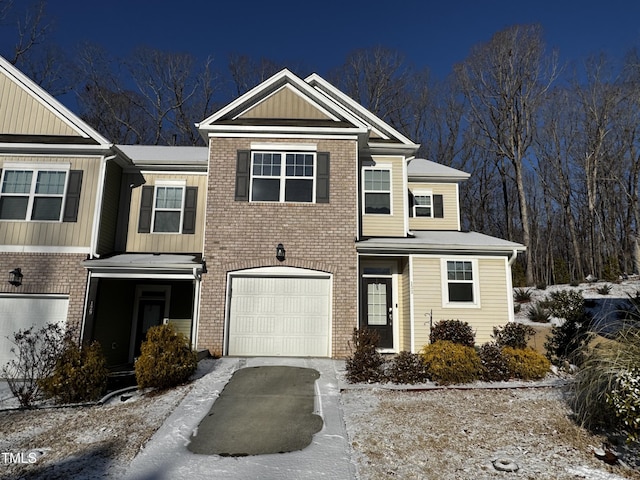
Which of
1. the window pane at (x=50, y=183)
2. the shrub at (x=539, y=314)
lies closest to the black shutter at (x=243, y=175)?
the window pane at (x=50, y=183)

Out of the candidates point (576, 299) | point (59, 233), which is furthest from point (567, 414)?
point (59, 233)

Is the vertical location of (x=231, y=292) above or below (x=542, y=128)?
below

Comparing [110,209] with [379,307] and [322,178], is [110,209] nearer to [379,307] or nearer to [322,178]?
A: [322,178]

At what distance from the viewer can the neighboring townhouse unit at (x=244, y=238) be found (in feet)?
34.8

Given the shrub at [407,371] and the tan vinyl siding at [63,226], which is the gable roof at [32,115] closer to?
the tan vinyl siding at [63,226]

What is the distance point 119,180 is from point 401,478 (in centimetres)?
1146

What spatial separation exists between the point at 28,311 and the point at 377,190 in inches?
400

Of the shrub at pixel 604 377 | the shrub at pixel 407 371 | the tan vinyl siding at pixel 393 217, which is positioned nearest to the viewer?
the shrub at pixel 604 377

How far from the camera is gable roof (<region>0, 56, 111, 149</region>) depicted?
1158 cm

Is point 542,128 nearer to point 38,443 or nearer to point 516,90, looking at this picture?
point 516,90

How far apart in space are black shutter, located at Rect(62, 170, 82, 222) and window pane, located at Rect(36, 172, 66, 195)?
23 centimetres

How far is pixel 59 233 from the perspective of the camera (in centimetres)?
1089

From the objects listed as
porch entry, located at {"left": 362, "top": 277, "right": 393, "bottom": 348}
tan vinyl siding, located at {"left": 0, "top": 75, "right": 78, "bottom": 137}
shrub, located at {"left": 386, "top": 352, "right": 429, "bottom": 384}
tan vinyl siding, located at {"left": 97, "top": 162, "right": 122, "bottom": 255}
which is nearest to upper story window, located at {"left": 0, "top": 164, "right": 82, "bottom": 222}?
tan vinyl siding, located at {"left": 97, "top": 162, "right": 122, "bottom": 255}

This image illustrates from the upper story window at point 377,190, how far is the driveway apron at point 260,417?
5783mm
